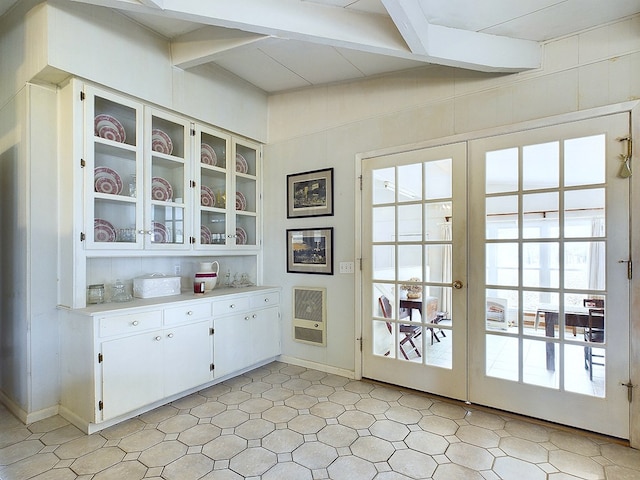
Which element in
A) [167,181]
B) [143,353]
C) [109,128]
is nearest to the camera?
[143,353]

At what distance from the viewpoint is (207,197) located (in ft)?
10.4

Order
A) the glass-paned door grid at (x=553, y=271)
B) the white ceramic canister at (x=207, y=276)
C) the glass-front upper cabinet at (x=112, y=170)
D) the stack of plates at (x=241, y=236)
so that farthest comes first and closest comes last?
the stack of plates at (x=241, y=236) < the white ceramic canister at (x=207, y=276) < the glass-front upper cabinet at (x=112, y=170) < the glass-paned door grid at (x=553, y=271)

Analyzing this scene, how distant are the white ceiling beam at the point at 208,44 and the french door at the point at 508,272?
1355mm

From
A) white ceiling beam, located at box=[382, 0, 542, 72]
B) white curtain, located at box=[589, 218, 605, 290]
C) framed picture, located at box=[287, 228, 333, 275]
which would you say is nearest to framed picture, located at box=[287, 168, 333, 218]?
framed picture, located at box=[287, 228, 333, 275]

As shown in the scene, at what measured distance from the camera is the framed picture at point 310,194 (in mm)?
3285

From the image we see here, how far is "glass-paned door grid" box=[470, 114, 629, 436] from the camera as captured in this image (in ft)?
6.97

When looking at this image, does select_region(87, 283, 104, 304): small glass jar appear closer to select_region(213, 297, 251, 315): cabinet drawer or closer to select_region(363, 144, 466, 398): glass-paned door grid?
select_region(213, 297, 251, 315): cabinet drawer

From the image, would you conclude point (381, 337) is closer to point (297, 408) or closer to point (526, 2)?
point (297, 408)

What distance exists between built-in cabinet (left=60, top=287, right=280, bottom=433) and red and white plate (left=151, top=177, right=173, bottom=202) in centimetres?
82

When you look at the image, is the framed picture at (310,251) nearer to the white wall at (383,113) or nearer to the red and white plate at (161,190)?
the white wall at (383,113)

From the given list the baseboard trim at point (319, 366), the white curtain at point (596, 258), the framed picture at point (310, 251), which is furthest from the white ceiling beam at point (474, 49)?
the baseboard trim at point (319, 366)

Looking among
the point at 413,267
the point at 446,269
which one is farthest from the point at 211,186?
the point at 446,269

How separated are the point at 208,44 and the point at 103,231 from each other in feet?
5.15

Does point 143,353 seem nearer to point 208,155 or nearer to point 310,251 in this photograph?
point 310,251
